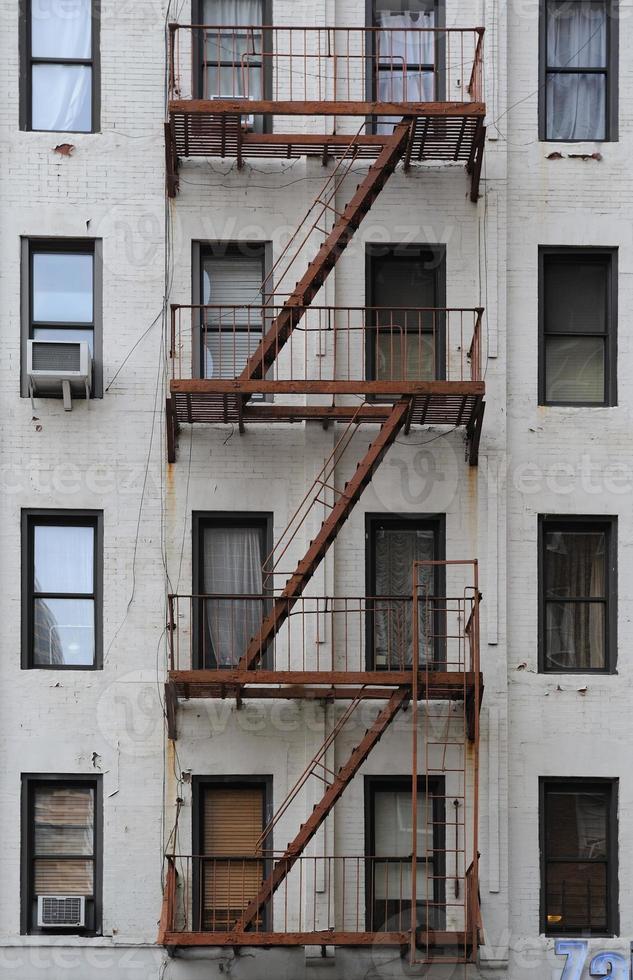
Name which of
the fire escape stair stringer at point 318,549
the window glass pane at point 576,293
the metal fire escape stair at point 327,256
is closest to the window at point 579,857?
the fire escape stair stringer at point 318,549

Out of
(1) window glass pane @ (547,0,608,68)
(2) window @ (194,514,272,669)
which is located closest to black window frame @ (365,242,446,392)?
(2) window @ (194,514,272,669)

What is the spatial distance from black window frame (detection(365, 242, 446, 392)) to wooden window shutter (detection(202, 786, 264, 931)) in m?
4.74

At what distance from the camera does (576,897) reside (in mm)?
15492

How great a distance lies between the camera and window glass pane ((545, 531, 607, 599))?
16016 millimetres

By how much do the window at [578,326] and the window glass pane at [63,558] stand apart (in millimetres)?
5502

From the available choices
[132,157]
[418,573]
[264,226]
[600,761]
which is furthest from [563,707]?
[132,157]

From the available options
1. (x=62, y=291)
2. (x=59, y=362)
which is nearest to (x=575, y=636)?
(x=59, y=362)

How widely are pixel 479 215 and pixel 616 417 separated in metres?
2.78

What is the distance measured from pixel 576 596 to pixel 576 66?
6.27 m

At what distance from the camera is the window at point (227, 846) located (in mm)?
15258

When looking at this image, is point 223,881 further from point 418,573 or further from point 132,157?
point 132,157

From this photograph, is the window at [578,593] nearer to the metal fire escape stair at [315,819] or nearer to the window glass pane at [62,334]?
the metal fire escape stair at [315,819]

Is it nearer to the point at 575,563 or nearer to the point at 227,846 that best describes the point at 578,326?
the point at 575,563

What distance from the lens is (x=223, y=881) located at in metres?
15.4
